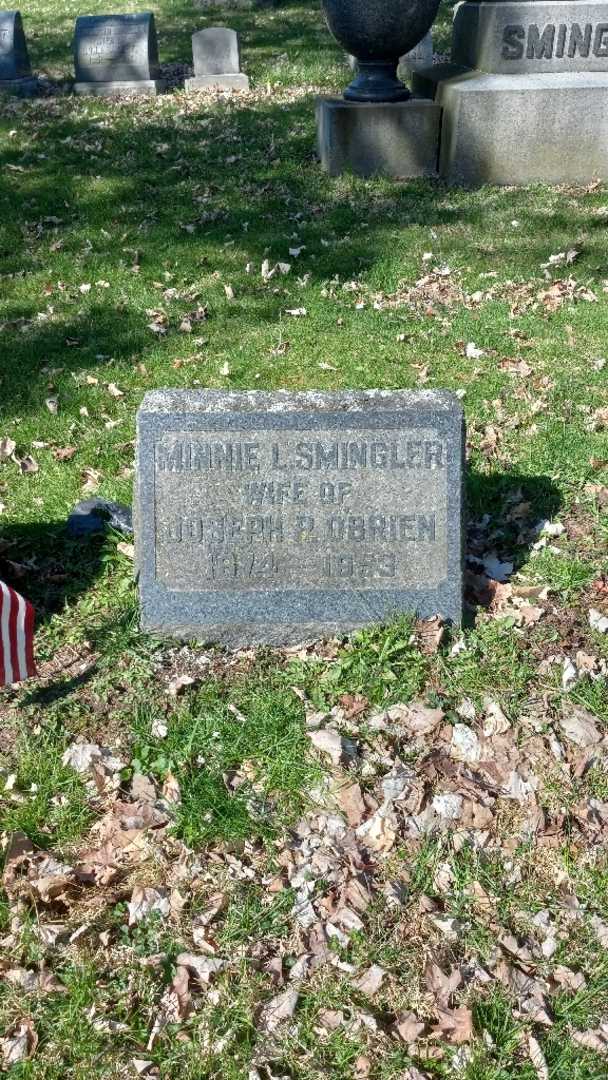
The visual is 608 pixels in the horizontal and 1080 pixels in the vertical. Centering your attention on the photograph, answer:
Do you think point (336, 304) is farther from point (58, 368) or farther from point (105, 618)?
point (105, 618)

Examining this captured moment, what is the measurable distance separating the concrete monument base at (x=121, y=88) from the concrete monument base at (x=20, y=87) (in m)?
0.59

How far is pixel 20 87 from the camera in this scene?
43.6 ft

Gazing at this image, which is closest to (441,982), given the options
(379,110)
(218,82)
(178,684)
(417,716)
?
(417,716)

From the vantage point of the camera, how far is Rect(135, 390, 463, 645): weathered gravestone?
387 centimetres

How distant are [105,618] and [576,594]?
82.6 inches

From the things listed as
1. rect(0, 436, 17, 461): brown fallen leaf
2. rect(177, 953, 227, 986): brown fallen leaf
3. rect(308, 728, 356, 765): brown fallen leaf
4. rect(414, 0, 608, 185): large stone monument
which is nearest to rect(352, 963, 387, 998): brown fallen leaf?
rect(177, 953, 227, 986): brown fallen leaf

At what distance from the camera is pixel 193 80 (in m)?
13.5

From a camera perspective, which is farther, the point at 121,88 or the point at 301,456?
the point at 121,88

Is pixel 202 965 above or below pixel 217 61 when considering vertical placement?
below

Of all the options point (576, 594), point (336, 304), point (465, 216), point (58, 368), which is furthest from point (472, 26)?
point (576, 594)

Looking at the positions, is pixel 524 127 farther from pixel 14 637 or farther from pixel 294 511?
pixel 14 637

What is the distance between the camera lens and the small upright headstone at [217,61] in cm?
1310

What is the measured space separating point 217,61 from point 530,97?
6022 millimetres

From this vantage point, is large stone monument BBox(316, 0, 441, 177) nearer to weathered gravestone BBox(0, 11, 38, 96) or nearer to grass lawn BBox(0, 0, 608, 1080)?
grass lawn BBox(0, 0, 608, 1080)
